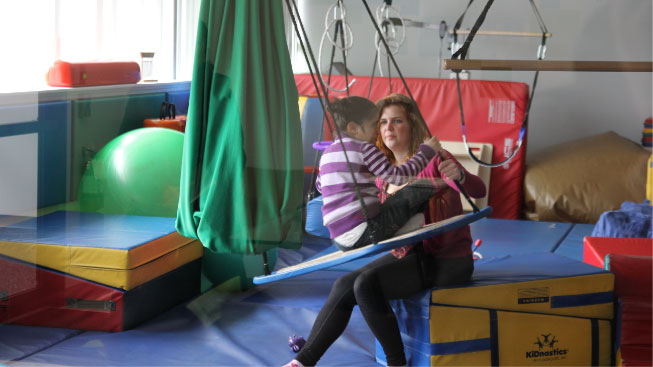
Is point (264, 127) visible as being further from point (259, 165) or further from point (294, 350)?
point (294, 350)

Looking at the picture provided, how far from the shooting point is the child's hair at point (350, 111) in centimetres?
180

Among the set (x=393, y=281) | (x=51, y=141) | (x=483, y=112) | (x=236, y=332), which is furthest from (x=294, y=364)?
(x=51, y=141)

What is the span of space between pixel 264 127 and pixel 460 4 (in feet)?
2.06

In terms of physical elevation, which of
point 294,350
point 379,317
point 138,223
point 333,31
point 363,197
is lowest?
point 294,350

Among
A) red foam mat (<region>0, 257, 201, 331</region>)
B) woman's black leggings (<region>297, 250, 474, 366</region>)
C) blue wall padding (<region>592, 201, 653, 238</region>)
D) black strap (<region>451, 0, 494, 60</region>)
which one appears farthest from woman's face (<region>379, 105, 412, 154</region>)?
red foam mat (<region>0, 257, 201, 331</region>)

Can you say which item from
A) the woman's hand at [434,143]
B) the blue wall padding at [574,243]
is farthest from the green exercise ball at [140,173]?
the blue wall padding at [574,243]

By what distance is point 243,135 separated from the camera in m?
1.88

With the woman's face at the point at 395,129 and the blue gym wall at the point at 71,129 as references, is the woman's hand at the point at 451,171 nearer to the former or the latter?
the woman's face at the point at 395,129

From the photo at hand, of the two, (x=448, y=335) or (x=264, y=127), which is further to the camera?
(x=448, y=335)

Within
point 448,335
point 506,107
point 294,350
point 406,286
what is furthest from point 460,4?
point 294,350

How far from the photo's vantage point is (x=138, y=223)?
2125 millimetres

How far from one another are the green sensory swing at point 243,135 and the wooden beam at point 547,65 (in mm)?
444

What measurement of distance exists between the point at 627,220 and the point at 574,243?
17cm

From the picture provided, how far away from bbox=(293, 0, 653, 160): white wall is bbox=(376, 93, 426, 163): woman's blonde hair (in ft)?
0.30
